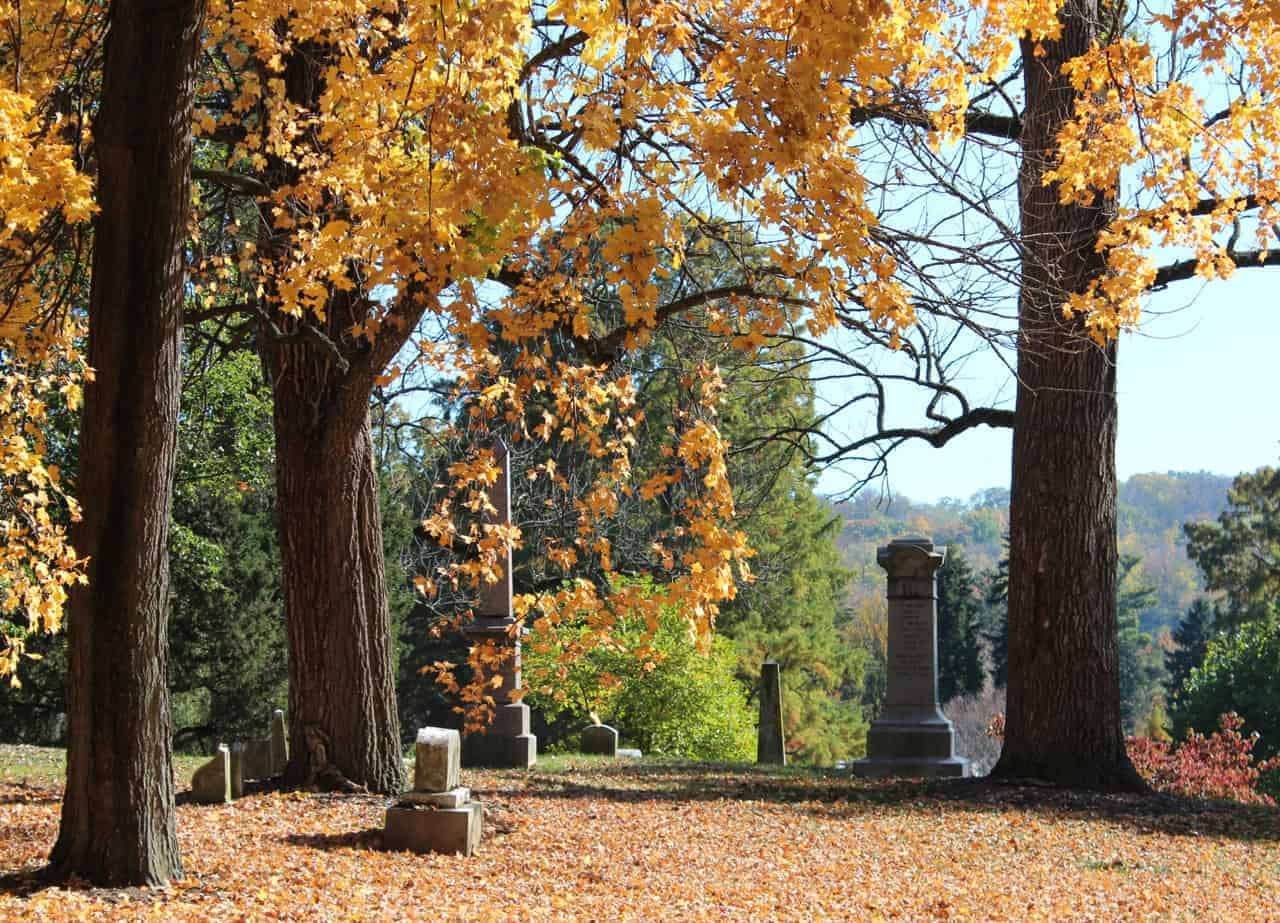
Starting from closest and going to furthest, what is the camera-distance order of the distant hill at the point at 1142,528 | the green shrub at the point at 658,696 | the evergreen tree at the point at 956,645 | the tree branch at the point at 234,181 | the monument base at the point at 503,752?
1. the tree branch at the point at 234,181
2. the monument base at the point at 503,752
3. the green shrub at the point at 658,696
4. the evergreen tree at the point at 956,645
5. the distant hill at the point at 1142,528

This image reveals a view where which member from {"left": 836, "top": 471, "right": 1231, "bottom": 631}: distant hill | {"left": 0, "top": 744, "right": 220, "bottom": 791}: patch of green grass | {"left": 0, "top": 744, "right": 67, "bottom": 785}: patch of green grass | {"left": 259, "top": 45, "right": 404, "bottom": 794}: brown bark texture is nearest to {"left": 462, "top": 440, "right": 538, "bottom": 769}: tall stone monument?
{"left": 0, "top": 744, "right": 220, "bottom": 791}: patch of green grass

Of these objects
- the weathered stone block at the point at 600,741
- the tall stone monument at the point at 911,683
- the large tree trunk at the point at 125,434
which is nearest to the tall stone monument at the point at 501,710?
the weathered stone block at the point at 600,741

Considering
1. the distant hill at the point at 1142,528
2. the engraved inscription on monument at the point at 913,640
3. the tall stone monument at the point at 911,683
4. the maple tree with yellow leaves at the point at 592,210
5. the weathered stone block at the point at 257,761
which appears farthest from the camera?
the distant hill at the point at 1142,528

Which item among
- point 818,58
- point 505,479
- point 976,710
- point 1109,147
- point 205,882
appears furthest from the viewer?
point 976,710

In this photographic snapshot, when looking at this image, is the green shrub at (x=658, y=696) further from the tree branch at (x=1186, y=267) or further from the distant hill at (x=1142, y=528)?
the distant hill at (x=1142, y=528)

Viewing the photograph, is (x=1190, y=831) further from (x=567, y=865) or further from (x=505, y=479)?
(x=505, y=479)

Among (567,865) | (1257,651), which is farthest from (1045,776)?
(1257,651)

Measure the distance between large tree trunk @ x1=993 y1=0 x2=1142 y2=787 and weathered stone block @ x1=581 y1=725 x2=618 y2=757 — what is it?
6.62 m

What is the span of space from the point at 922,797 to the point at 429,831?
189 inches

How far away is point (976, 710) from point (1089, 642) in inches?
1478

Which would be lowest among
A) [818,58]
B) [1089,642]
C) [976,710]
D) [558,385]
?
[976,710]

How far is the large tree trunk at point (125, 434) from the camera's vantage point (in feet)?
19.6

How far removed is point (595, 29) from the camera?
5332 millimetres

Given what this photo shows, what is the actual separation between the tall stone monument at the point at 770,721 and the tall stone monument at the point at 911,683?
4438 mm
